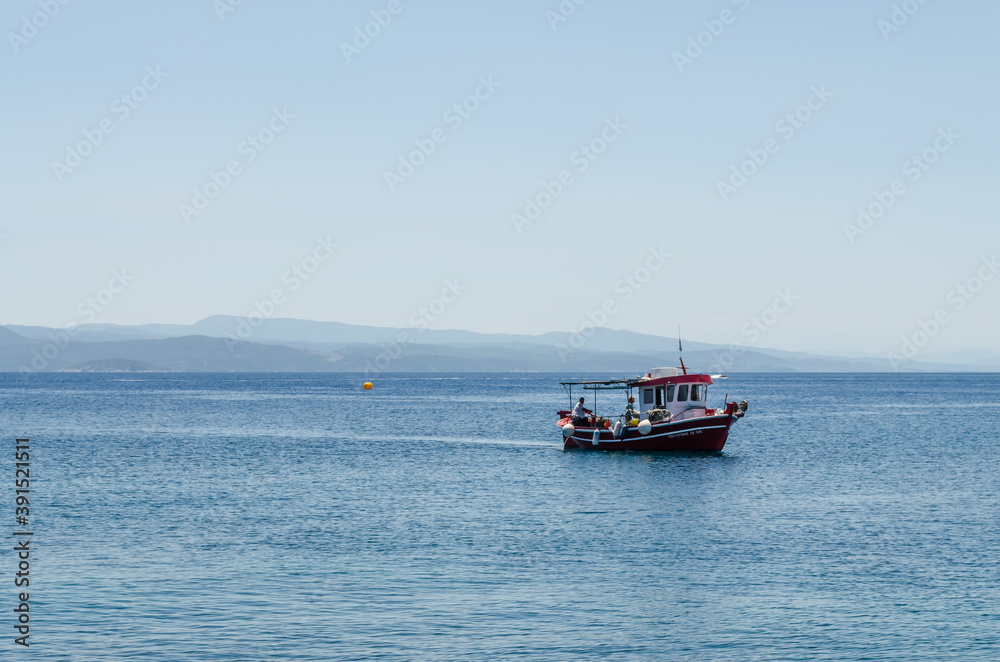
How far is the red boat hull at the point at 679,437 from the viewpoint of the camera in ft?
209

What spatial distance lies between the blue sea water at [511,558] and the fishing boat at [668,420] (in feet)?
4.90

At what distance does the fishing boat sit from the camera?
63969 mm

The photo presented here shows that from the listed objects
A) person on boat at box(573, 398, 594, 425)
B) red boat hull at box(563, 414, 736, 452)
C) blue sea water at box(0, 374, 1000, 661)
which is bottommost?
blue sea water at box(0, 374, 1000, 661)

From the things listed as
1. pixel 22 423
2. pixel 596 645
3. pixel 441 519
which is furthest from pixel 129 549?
pixel 22 423

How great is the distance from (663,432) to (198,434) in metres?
47.6

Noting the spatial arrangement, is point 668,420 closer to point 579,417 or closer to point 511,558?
point 579,417

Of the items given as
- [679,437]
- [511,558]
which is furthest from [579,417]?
[511,558]

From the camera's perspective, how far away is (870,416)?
12331cm

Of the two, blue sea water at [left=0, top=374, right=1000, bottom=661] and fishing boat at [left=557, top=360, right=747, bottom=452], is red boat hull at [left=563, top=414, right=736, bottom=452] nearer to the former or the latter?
fishing boat at [left=557, top=360, right=747, bottom=452]

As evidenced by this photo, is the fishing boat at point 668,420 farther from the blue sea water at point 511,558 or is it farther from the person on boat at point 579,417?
the blue sea water at point 511,558

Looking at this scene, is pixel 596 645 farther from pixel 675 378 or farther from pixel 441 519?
pixel 675 378

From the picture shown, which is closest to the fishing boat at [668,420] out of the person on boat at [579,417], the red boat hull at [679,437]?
the red boat hull at [679,437]

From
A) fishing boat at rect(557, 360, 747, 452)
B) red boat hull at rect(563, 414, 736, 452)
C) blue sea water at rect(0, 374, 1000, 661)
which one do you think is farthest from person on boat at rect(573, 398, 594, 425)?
blue sea water at rect(0, 374, 1000, 661)

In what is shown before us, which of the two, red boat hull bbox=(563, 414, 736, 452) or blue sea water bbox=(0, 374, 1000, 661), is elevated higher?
red boat hull bbox=(563, 414, 736, 452)
